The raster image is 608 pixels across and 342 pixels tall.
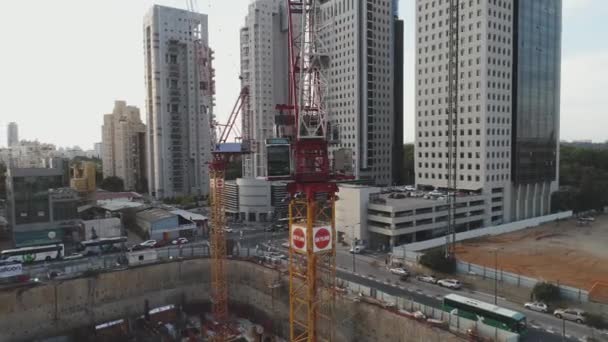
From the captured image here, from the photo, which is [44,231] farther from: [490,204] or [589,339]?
[490,204]

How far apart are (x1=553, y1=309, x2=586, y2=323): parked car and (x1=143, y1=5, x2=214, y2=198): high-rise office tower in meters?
80.9

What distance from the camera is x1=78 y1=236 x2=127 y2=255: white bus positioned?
2031 inches

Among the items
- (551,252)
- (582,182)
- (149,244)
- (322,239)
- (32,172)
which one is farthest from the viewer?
(582,182)

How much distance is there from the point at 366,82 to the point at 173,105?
45.8m

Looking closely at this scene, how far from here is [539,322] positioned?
30797 mm

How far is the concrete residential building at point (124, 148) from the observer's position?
4747 inches

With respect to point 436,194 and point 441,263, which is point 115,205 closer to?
point 436,194

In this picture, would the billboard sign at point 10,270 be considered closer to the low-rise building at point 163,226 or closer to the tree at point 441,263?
the low-rise building at point 163,226

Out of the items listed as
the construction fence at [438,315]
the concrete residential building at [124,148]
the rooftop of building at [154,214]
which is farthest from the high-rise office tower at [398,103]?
the concrete residential building at [124,148]

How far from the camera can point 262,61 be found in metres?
107

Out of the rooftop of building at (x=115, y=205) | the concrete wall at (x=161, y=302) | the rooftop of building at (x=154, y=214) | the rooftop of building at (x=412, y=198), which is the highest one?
the rooftop of building at (x=412, y=198)

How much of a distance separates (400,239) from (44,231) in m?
44.1

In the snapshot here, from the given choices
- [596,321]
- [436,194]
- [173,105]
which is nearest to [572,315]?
[596,321]

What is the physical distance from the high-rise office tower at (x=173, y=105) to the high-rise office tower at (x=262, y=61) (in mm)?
11077
